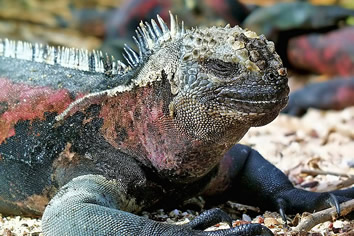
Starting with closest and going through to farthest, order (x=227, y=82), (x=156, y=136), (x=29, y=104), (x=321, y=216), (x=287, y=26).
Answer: (x=227, y=82) < (x=321, y=216) < (x=156, y=136) < (x=29, y=104) < (x=287, y=26)

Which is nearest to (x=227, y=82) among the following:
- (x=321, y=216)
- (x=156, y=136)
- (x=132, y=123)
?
(x=156, y=136)

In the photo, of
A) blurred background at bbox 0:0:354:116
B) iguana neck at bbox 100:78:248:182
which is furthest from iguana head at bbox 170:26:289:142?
blurred background at bbox 0:0:354:116

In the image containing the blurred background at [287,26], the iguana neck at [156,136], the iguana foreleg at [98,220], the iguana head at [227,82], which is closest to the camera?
the iguana foreleg at [98,220]

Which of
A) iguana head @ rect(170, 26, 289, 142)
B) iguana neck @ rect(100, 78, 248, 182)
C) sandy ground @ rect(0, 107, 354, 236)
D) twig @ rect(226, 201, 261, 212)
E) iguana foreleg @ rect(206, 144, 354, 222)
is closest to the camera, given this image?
iguana head @ rect(170, 26, 289, 142)

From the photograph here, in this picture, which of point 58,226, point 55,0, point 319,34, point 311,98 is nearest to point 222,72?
point 58,226

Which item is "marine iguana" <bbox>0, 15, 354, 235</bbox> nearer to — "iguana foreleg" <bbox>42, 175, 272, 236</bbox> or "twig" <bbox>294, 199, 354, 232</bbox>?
"iguana foreleg" <bbox>42, 175, 272, 236</bbox>

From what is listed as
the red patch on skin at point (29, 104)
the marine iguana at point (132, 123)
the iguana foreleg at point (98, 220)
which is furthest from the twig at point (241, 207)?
the red patch on skin at point (29, 104)

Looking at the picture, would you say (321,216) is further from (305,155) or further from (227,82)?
(305,155)

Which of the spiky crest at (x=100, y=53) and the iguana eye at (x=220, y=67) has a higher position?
the spiky crest at (x=100, y=53)

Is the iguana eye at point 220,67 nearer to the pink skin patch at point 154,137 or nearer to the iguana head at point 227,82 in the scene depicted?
the iguana head at point 227,82
